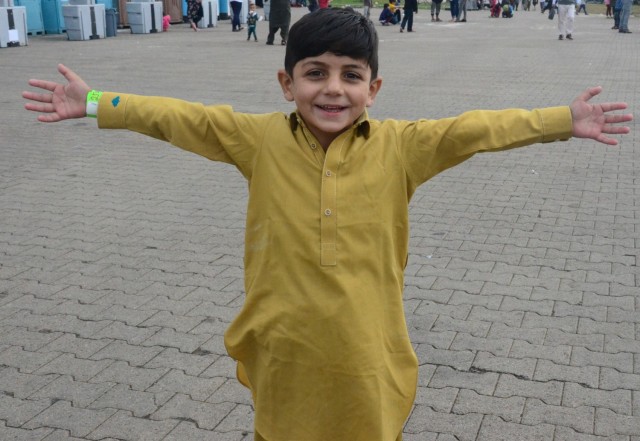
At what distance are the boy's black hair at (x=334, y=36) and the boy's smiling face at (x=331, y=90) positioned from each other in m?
0.02

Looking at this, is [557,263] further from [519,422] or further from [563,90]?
[563,90]

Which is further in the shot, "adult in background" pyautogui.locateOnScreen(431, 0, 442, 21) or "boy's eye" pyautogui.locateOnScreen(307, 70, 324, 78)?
"adult in background" pyautogui.locateOnScreen(431, 0, 442, 21)

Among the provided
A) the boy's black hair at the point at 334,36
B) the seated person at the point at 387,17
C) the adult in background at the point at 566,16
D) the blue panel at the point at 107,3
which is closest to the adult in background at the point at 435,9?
the seated person at the point at 387,17

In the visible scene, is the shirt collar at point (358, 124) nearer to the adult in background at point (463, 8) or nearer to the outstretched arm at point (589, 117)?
the outstretched arm at point (589, 117)

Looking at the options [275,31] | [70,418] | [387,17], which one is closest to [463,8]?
[387,17]

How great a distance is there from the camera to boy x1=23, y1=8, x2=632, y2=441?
8.20ft

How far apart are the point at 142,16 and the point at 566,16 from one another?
11.9m

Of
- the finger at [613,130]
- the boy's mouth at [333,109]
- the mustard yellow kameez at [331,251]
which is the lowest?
the mustard yellow kameez at [331,251]

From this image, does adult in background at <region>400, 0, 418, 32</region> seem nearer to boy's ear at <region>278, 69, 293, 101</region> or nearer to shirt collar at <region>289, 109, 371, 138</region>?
boy's ear at <region>278, 69, 293, 101</region>

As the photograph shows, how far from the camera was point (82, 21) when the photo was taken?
2336 cm

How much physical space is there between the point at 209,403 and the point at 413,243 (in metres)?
2.75

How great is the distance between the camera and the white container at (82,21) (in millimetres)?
23328

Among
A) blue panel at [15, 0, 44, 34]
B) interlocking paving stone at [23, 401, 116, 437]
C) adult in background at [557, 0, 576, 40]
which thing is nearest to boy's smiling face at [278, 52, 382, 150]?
interlocking paving stone at [23, 401, 116, 437]

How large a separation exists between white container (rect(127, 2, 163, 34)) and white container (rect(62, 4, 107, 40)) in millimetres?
2063
